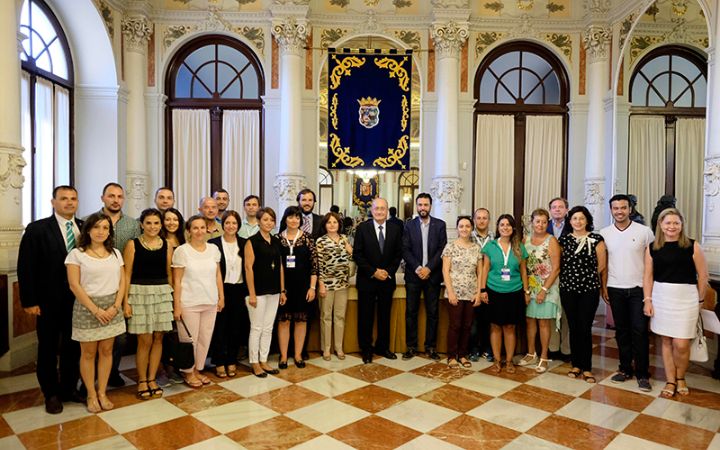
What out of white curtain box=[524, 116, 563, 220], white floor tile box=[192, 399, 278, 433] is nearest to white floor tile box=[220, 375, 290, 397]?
white floor tile box=[192, 399, 278, 433]

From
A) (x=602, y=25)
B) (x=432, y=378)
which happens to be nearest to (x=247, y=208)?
(x=432, y=378)

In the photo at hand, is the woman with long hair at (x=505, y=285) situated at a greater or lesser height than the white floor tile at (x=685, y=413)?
greater

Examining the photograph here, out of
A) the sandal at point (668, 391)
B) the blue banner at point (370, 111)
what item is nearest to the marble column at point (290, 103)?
the blue banner at point (370, 111)

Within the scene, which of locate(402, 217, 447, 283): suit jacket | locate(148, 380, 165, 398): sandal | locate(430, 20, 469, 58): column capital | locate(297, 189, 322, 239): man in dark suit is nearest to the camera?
locate(148, 380, 165, 398): sandal

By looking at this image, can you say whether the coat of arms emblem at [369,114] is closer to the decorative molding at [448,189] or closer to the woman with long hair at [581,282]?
the decorative molding at [448,189]

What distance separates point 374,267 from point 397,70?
443cm

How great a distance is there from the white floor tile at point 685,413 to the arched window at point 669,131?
15.9 feet

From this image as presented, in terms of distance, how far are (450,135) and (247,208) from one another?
402cm

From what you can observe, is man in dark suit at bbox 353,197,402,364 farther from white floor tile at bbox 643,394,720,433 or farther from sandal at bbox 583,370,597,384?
white floor tile at bbox 643,394,720,433

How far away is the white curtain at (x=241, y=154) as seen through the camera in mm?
7762

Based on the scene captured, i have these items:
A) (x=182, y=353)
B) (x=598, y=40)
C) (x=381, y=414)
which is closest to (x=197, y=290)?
(x=182, y=353)

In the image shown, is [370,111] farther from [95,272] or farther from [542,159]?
[95,272]

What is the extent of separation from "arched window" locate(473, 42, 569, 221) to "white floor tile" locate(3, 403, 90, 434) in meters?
6.31

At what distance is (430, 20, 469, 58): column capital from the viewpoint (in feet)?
24.2
